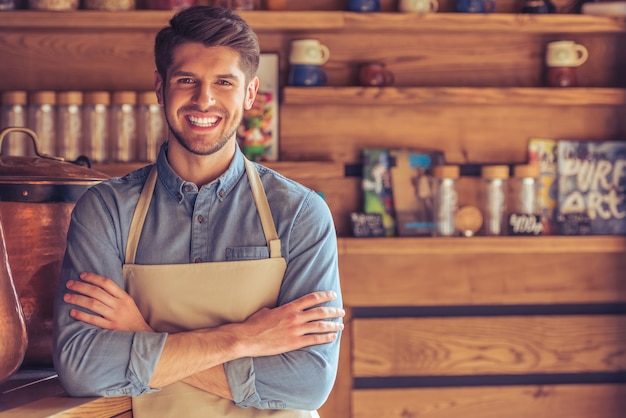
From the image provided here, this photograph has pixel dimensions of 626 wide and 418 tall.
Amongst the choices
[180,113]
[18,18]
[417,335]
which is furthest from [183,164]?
[417,335]

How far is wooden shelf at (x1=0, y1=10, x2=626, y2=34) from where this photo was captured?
2.79 metres

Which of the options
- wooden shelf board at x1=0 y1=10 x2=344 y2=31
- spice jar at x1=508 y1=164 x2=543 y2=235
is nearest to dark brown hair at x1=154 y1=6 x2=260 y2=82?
wooden shelf board at x1=0 y1=10 x2=344 y2=31

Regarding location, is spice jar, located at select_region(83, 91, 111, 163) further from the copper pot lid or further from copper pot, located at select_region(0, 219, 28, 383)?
copper pot, located at select_region(0, 219, 28, 383)

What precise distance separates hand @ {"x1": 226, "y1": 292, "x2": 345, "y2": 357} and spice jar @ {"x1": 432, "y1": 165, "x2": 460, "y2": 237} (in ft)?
5.16

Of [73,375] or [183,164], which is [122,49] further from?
[73,375]

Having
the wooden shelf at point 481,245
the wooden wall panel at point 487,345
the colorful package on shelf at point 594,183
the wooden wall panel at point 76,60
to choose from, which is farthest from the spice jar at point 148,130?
the colorful package on shelf at point 594,183

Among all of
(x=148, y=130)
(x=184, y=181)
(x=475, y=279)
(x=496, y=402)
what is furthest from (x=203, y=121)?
(x=496, y=402)

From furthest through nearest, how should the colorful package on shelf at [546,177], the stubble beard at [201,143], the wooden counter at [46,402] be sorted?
the colorful package on shelf at [546,177] < the stubble beard at [201,143] < the wooden counter at [46,402]

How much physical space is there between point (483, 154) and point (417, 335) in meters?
0.71

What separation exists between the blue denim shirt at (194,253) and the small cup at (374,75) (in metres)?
1.47

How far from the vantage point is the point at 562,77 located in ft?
9.93

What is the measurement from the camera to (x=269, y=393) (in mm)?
1385

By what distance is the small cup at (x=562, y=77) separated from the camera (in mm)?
3027

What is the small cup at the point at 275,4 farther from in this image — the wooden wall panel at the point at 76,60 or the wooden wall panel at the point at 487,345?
the wooden wall panel at the point at 487,345
